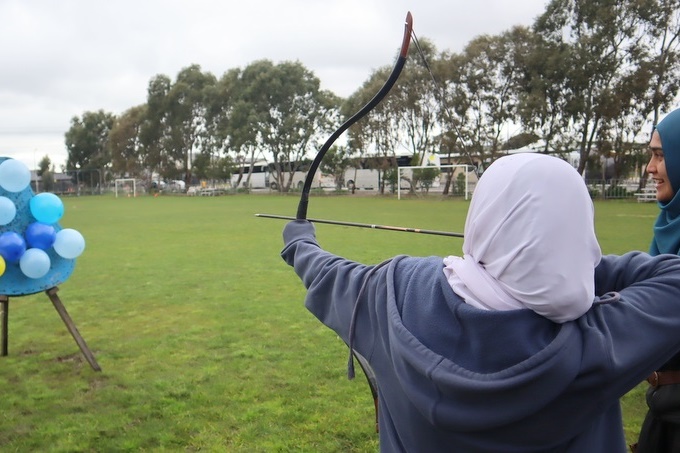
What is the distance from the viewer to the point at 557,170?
1.01 m

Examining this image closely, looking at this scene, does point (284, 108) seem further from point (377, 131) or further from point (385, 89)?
point (385, 89)

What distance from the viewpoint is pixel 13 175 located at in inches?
151

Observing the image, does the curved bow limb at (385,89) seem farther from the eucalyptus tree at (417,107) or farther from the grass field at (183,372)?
the eucalyptus tree at (417,107)

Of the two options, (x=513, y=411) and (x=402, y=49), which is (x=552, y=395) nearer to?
(x=513, y=411)

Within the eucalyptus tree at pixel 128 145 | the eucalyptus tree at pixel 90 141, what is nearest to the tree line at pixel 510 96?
the eucalyptus tree at pixel 128 145

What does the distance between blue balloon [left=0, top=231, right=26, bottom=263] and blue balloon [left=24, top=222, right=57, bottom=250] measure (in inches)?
3.9

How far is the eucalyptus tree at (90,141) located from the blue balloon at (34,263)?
220 feet

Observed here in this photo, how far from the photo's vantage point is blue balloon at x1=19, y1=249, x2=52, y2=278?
392 cm

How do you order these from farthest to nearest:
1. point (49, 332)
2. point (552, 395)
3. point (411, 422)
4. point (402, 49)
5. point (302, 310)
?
point (302, 310)
point (49, 332)
point (402, 49)
point (411, 422)
point (552, 395)

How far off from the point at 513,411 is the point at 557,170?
46 cm

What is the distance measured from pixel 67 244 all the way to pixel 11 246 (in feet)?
1.26

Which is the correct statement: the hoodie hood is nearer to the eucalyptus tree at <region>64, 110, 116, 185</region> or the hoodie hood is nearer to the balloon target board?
the balloon target board

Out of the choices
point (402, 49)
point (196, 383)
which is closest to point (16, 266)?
point (196, 383)

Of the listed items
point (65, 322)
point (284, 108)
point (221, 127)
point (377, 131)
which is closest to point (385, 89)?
point (65, 322)
